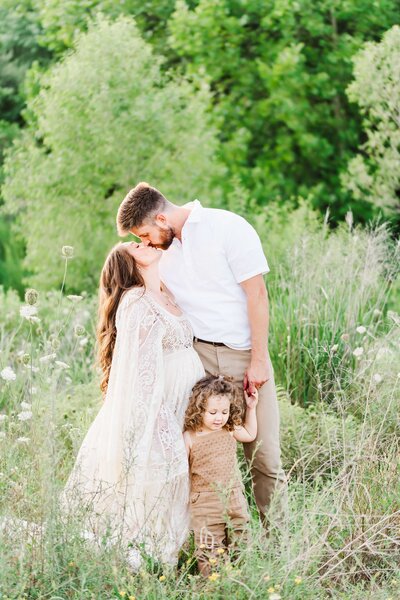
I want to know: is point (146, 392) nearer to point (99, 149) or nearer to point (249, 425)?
point (249, 425)

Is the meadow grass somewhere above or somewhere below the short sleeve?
below

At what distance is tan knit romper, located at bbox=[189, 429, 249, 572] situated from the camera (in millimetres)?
4305

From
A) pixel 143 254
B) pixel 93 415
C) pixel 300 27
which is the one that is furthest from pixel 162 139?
pixel 143 254

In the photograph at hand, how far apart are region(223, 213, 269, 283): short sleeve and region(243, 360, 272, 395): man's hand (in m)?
0.41

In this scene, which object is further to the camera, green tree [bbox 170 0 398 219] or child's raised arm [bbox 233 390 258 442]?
green tree [bbox 170 0 398 219]

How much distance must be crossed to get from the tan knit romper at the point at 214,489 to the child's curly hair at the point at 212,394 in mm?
69

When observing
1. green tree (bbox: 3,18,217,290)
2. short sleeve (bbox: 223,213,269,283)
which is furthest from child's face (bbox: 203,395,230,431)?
green tree (bbox: 3,18,217,290)

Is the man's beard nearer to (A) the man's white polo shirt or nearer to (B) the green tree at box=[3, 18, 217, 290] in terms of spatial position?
(A) the man's white polo shirt

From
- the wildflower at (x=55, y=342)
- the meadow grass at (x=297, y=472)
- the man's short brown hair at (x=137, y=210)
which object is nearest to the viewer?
the meadow grass at (x=297, y=472)

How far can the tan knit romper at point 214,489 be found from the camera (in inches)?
169

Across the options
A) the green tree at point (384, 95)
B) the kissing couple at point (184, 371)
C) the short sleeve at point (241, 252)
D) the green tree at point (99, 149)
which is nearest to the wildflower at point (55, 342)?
the kissing couple at point (184, 371)

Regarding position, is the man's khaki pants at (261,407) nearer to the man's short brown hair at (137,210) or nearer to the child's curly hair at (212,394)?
the child's curly hair at (212,394)

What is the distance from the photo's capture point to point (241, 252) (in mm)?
4414

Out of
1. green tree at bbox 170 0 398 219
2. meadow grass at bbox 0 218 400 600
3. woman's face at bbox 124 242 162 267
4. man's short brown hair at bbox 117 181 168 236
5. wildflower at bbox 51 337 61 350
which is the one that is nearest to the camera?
meadow grass at bbox 0 218 400 600
